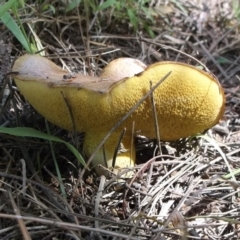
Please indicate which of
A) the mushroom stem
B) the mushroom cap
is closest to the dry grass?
the mushroom stem

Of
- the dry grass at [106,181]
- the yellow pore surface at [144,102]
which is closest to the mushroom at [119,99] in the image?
the yellow pore surface at [144,102]

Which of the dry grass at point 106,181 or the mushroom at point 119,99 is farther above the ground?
the mushroom at point 119,99

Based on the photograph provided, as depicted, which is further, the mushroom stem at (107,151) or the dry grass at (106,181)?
the mushroom stem at (107,151)

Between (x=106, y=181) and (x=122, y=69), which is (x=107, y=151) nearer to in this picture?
(x=106, y=181)

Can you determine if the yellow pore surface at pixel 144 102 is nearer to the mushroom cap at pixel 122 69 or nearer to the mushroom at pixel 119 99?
the mushroom at pixel 119 99

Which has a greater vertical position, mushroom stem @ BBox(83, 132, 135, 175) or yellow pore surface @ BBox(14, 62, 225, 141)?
yellow pore surface @ BBox(14, 62, 225, 141)

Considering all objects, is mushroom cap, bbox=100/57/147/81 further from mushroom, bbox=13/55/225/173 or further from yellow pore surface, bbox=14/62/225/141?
yellow pore surface, bbox=14/62/225/141

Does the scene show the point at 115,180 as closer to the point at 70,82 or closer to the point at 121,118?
the point at 121,118
